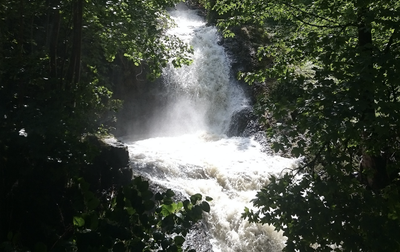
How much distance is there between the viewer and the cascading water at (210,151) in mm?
6453

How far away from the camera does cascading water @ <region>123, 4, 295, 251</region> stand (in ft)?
21.2

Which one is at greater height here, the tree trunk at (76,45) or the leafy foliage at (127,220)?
the tree trunk at (76,45)

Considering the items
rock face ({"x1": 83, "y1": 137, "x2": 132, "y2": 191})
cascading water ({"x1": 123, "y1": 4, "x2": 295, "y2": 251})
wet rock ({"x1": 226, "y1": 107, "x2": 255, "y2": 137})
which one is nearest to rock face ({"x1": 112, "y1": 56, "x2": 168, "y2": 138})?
cascading water ({"x1": 123, "y1": 4, "x2": 295, "y2": 251})

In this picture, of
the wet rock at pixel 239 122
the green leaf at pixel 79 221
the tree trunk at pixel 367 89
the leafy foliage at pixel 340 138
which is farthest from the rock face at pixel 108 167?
the wet rock at pixel 239 122

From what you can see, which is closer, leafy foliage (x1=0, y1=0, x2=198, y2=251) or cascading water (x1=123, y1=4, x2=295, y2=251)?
leafy foliage (x1=0, y1=0, x2=198, y2=251)

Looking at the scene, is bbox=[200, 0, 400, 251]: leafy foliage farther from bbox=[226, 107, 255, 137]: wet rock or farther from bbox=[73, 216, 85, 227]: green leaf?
bbox=[226, 107, 255, 137]: wet rock

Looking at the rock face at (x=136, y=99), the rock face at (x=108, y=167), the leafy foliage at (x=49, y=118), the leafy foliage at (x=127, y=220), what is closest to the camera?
the leafy foliage at (x=127, y=220)

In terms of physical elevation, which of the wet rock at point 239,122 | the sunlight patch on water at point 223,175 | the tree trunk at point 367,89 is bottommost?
the sunlight patch on water at point 223,175

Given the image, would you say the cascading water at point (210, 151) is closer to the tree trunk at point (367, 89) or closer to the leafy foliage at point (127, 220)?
the tree trunk at point (367, 89)

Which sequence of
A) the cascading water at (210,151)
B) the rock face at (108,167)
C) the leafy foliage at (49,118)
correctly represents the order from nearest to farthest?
the leafy foliage at (49,118) → the rock face at (108,167) → the cascading water at (210,151)

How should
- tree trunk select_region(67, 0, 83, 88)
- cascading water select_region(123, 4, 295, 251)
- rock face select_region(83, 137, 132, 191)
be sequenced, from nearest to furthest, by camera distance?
1. tree trunk select_region(67, 0, 83, 88)
2. rock face select_region(83, 137, 132, 191)
3. cascading water select_region(123, 4, 295, 251)

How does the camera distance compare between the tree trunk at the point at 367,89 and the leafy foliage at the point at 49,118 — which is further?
the leafy foliage at the point at 49,118

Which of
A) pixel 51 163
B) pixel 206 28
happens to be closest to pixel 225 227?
pixel 51 163

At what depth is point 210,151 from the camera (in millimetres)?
10422
